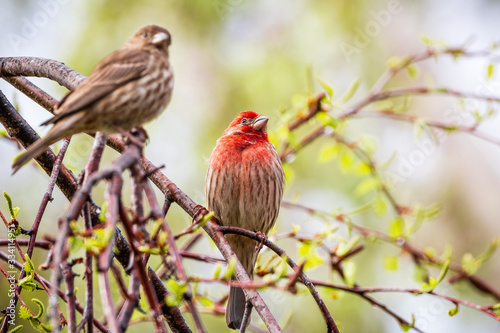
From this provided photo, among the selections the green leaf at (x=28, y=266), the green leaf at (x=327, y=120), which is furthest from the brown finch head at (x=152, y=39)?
the green leaf at (x=327, y=120)

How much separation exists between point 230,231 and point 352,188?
221 inches

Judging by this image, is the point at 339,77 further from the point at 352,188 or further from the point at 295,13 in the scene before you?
the point at 352,188

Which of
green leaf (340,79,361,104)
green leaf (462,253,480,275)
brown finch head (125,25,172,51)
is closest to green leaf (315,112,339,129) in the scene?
green leaf (340,79,361,104)

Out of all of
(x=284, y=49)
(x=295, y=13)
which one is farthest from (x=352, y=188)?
(x=295, y=13)

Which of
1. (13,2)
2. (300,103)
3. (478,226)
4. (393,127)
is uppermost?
(13,2)

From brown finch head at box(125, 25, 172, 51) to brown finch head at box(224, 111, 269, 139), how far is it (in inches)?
80.5

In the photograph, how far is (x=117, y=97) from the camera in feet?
8.64

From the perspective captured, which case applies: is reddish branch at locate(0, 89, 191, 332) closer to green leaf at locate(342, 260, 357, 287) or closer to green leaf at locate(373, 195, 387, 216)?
green leaf at locate(342, 260, 357, 287)

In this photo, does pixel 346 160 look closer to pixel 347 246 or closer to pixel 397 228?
pixel 397 228

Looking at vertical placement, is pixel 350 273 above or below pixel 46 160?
below

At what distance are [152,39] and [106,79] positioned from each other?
1.43 ft

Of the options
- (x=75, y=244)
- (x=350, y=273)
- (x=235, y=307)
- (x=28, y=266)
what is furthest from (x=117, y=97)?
(x=235, y=307)

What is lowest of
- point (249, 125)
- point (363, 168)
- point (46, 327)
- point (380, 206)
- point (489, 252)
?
point (46, 327)

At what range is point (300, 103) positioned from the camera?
4551 mm
